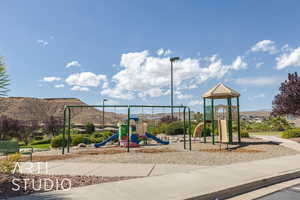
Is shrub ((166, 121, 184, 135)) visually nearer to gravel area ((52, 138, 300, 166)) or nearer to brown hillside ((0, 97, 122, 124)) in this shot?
gravel area ((52, 138, 300, 166))

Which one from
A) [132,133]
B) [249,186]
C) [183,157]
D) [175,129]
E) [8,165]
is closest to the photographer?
[8,165]

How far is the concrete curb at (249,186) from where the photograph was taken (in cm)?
492

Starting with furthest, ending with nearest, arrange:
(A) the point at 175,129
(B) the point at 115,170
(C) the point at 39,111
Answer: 1. (C) the point at 39,111
2. (A) the point at 175,129
3. (B) the point at 115,170

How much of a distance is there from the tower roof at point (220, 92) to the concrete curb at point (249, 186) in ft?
29.8

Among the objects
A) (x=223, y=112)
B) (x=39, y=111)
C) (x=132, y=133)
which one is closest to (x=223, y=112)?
(x=223, y=112)

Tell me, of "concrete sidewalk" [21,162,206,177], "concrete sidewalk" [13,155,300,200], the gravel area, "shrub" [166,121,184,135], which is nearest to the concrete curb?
"concrete sidewalk" [13,155,300,200]

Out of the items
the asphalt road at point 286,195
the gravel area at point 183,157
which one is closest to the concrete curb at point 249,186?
the asphalt road at point 286,195

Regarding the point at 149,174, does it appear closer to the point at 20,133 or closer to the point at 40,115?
the point at 20,133

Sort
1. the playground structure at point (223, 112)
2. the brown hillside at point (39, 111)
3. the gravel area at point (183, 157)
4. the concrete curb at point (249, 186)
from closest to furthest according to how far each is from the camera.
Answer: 1. the concrete curb at point (249, 186)
2. the gravel area at point (183, 157)
3. the playground structure at point (223, 112)
4. the brown hillside at point (39, 111)

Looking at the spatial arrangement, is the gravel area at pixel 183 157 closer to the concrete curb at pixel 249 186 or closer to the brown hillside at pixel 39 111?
the concrete curb at pixel 249 186

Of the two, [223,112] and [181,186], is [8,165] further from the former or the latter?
[223,112]

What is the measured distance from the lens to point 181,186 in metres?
5.27

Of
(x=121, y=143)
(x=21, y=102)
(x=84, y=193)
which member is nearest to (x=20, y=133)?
(x=121, y=143)

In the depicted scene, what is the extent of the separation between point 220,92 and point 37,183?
13.0 metres
